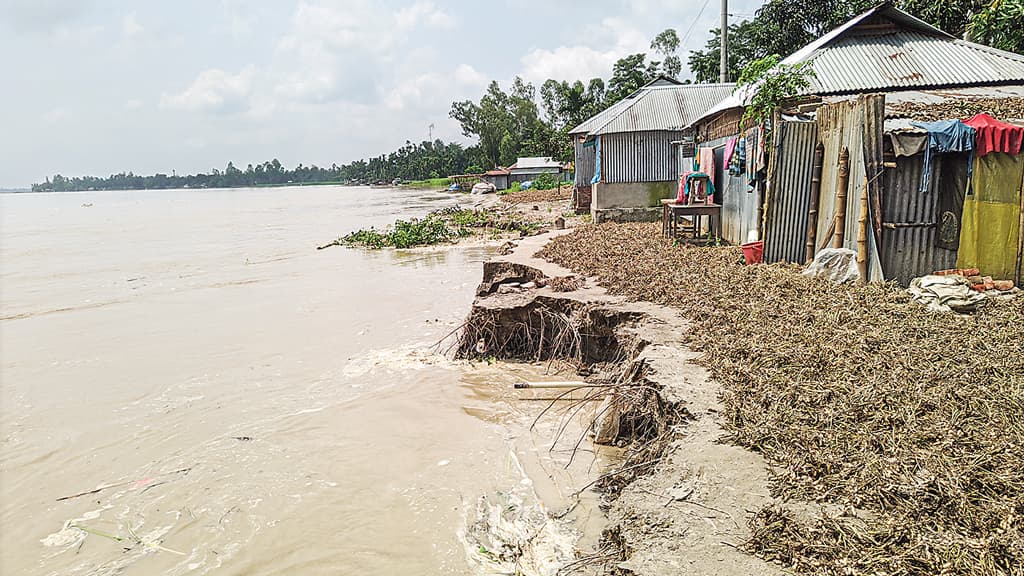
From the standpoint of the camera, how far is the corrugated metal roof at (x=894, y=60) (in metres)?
12.8

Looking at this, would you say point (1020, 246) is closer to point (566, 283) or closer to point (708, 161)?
point (566, 283)

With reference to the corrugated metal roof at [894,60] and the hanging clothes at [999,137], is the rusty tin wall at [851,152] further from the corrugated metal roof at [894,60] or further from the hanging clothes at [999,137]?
the corrugated metal roof at [894,60]

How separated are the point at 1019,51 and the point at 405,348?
18147 mm

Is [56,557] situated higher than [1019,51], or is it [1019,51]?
[1019,51]

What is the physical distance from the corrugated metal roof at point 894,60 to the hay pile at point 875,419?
6221 mm

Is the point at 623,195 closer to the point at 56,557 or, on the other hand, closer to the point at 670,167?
the point at 670,167

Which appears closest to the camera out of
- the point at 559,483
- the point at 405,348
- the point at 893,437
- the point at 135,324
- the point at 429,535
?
the point at 893,437

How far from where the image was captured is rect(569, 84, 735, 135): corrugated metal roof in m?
20.5

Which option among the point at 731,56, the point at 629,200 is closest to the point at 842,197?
the point at 629,200

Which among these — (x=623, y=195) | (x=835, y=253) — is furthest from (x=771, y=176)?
(x=623, y=195)

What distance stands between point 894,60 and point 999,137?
24.2ft

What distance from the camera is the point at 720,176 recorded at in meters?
13.1

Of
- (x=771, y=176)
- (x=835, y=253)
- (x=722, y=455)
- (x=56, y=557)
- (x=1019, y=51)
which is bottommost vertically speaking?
(x=56, y=557)

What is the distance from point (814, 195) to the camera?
8.95 m
